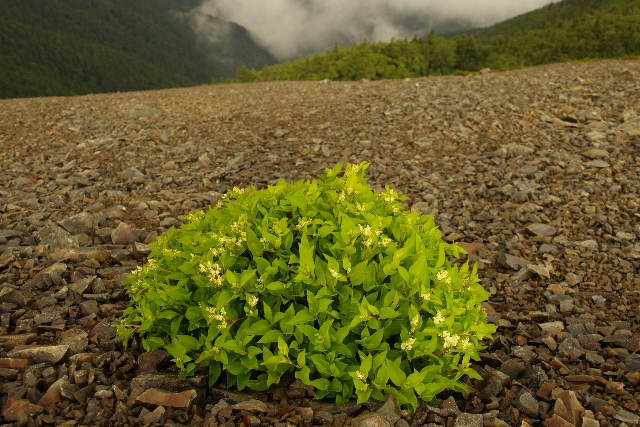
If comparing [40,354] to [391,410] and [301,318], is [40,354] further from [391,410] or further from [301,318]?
[391,410]

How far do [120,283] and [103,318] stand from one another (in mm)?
632

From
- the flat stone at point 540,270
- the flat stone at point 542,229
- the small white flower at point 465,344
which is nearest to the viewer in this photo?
the small white flower at point 465,344

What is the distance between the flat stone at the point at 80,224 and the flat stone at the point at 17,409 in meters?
3.37

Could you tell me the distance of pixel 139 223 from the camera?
631 centimetres

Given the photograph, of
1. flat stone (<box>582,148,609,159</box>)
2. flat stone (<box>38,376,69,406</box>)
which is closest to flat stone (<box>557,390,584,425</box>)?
flat stone (<box>38,376,69,406</box>)

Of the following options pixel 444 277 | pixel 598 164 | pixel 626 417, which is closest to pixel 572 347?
pixel 626 417

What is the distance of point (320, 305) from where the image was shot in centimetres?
271

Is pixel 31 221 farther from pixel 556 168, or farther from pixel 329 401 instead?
pixel 556 168

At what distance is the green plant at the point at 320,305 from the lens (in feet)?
8.80

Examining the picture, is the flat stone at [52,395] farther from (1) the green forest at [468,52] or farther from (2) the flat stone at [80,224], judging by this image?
(1) the green forest at [468,52]

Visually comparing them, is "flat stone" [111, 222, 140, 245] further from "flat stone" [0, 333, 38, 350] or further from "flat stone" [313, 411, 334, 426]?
"flat stone" [313, 411, 334, 426]

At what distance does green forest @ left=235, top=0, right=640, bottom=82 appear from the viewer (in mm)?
48969

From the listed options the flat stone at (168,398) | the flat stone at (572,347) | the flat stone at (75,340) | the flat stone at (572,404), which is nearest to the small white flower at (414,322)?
the flat stone at (572,404)

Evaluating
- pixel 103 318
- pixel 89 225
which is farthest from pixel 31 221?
pixel 103 318
